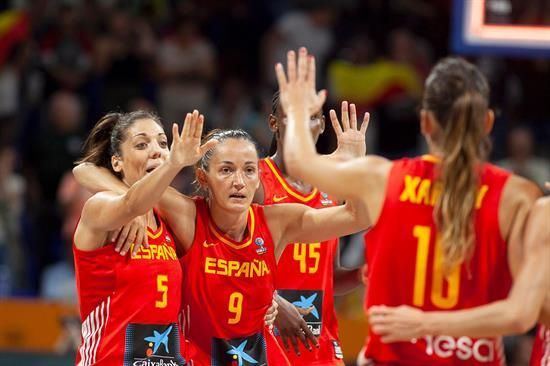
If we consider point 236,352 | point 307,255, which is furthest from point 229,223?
point 307,255

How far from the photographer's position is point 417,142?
40.9 feet

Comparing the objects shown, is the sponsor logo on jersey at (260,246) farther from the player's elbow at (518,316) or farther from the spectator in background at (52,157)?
the spectator in background at (52,157)

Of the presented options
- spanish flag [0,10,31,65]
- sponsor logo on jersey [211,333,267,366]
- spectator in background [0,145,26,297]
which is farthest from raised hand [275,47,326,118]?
spanish flag [0,10,31,65]

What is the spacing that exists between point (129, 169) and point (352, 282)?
175cm

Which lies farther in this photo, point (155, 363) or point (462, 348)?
point (155, 363)

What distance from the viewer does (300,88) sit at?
14.8 feet

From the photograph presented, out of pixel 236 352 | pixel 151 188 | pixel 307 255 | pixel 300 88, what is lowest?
pixel 236 352

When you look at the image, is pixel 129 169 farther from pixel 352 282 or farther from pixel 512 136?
pixel 512 136

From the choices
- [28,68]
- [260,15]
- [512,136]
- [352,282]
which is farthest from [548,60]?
[352,282]

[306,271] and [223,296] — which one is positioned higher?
[223,296]

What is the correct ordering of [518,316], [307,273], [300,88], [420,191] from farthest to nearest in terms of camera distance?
[307,273]
[300,88]
[420,191]
[518,316]

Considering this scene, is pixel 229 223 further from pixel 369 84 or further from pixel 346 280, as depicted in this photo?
pixel 369 84

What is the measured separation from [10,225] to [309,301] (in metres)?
5.17

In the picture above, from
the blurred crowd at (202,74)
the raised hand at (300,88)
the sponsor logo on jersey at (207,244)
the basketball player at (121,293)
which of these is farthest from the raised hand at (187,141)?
the blurred crowd at (202,74)
